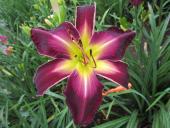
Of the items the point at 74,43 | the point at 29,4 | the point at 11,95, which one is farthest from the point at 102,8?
the point at 74,43

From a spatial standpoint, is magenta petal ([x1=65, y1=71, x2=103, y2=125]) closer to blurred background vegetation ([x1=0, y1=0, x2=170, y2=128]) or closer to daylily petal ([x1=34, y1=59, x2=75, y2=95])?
daylily petal ([x1=34, y1=59, x2=75, y2=95])

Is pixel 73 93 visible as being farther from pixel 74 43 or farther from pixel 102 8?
pixel 102 8

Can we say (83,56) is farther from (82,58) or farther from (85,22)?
(85,22)

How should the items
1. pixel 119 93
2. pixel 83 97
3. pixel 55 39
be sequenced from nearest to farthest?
1. pixel 83 97
2. pixel 55 39
3. pixel 119 93

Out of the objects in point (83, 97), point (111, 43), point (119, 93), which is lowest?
point (119, 93)

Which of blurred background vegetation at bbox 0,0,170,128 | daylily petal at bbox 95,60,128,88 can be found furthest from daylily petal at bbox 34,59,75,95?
blurred background vegetation at bbox 0,0,170,128

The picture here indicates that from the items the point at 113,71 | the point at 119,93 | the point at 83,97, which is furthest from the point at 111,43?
the point at 119,93
